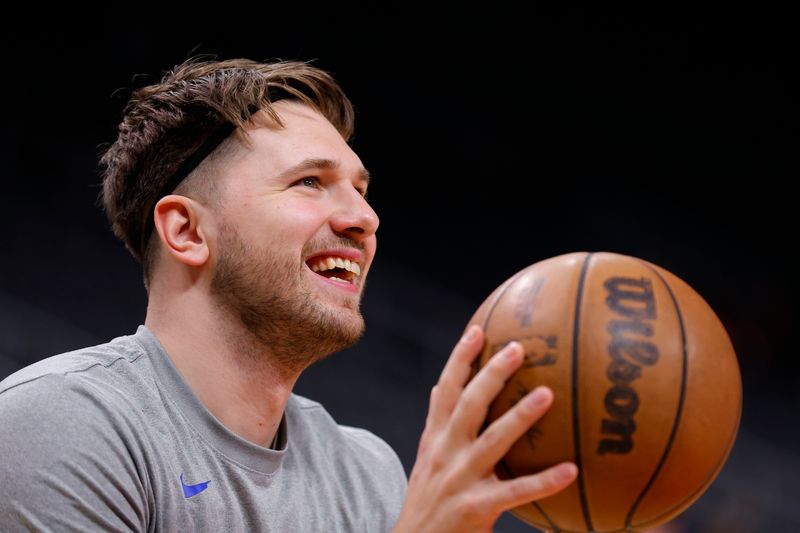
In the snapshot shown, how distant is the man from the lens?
146 centimetres

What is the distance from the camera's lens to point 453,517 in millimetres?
1313

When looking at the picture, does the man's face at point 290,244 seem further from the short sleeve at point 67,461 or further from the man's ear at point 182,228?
the short sleeve at point 67,461

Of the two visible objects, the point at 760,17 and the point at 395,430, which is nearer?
the point at 395,430

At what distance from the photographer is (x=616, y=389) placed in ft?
4.25

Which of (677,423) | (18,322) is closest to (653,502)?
(677,423)

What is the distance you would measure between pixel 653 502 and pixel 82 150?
467 cm

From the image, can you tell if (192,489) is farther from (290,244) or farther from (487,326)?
(487,326)

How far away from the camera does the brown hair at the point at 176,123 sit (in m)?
2.06

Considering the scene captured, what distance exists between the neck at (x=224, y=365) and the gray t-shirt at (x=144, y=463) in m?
0.05

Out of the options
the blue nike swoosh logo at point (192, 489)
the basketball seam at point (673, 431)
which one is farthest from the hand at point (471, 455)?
the blue nike swoosh logo at point (192, 489)

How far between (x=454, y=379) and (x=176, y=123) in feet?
3.60

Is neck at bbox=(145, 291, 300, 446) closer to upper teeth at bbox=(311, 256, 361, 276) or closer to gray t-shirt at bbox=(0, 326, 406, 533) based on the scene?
gray t-shirt at bbox=(0, 326, 406, 533)

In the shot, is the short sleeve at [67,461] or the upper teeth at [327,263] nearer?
the short sleeve at [67,461]

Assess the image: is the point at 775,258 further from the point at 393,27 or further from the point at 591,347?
the point at 591,347
